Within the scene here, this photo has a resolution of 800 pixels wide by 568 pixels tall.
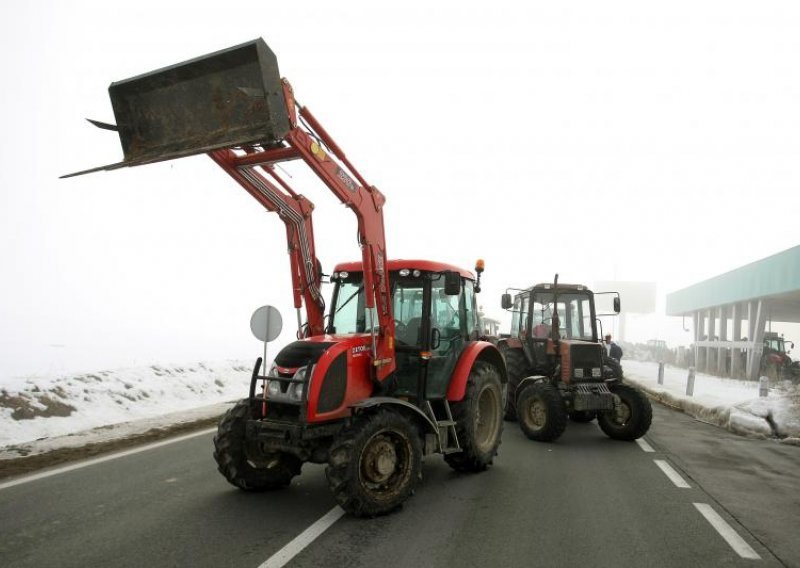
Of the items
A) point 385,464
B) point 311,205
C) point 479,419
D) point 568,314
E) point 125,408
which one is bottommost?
point 125,408

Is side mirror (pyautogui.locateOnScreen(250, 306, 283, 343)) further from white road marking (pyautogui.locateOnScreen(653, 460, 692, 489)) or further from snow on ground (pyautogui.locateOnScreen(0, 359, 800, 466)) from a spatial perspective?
white road marking (pyautogui.locateOnScreen(653, 460, 692, 489))

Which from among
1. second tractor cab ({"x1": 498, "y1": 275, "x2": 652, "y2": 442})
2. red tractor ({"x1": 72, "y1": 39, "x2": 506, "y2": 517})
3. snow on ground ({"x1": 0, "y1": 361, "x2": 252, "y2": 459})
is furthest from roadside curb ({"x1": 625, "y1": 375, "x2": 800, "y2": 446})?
snow on ground ({"x1": 0, "y1": 361, "x2": 252, "y2": 459})

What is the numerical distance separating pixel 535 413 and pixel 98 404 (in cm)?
775

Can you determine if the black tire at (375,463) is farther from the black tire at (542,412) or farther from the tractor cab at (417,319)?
the black tire at (542,412)

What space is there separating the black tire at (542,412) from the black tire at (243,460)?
4.23m

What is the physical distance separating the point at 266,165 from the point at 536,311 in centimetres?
647

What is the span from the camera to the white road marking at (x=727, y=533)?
4043mm

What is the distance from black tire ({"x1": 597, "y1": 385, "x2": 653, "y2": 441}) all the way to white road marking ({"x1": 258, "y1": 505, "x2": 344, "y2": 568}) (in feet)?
17.5

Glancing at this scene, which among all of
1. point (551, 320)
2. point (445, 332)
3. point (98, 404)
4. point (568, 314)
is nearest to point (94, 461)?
point (98, 404)

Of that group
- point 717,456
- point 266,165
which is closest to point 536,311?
point 717,456

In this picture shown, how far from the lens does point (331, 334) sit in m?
6.04

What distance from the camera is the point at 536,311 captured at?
1011cm

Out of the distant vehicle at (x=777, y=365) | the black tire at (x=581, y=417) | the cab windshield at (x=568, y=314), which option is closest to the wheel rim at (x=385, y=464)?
the cab windshield at (x=568, y=314)

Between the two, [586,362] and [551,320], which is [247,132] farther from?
[551,320]
